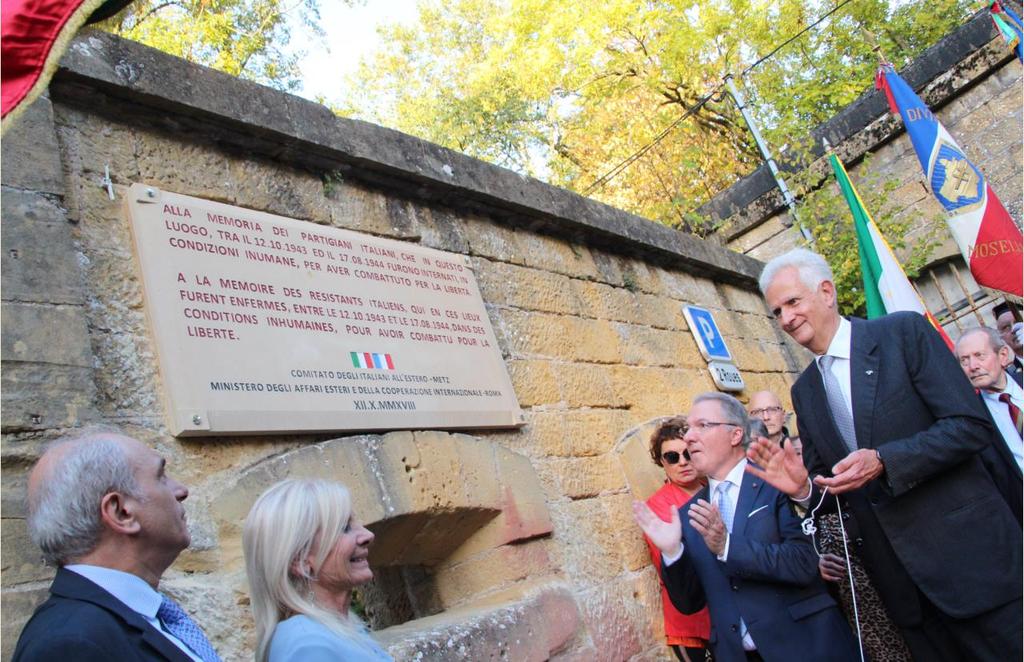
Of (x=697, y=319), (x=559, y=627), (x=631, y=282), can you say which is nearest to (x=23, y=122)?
(x=559, y=627)

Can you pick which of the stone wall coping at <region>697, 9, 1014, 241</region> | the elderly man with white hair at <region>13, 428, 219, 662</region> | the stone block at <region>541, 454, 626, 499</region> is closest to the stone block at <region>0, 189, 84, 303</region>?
the elderly man with white hair at <region>13, 428, 219, 662</region>

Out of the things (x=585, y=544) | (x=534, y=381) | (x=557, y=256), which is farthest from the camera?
(x=557, y=256)

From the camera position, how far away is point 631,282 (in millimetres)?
5352

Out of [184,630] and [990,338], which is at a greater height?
[990,338]

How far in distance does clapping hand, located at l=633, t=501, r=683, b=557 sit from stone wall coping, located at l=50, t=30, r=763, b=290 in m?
1.70

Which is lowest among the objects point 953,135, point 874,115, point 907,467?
point 907,467

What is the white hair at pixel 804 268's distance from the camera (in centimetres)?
306

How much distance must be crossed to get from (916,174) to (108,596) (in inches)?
369

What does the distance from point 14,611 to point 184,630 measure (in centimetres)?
42

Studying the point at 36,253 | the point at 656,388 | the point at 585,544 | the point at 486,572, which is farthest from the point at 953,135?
the point at 36,253

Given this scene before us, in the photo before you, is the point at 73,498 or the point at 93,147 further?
the point at 93,147

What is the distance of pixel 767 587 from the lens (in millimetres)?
3266

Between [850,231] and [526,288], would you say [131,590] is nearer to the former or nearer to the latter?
[526,288]

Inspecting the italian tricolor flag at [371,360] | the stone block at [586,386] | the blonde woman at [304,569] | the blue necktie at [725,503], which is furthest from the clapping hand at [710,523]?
the blonde woman at [304,569]
